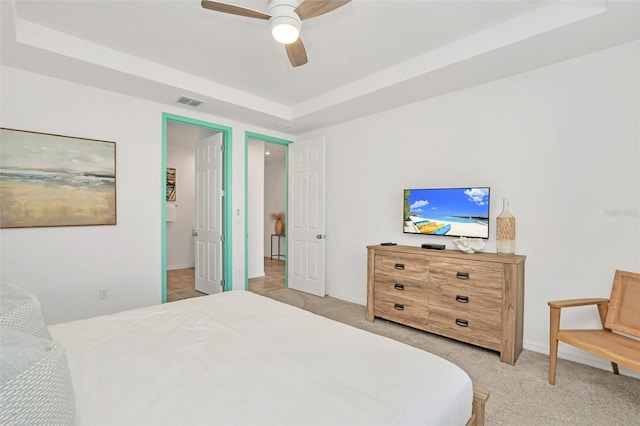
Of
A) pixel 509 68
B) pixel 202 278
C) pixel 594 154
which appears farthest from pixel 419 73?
pixel 202 278

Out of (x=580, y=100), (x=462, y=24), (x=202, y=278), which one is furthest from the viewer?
(x=202, y=278)

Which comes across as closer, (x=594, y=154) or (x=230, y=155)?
(x=594, y=154)

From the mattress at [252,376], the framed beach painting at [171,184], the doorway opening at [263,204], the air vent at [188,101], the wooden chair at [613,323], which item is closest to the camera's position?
the mattress at [252,376]

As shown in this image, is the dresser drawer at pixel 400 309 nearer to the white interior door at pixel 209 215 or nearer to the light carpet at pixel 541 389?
the light carpet at pixel 541 389

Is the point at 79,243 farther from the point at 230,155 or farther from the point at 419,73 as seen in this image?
the point at 419,73

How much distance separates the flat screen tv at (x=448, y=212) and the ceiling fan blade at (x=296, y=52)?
192cm

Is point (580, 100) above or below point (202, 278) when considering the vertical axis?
above

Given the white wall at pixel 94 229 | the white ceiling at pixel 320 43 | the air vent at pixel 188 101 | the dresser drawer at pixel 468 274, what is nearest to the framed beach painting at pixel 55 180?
the white wall at pixel 94 229

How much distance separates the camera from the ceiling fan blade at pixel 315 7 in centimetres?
185

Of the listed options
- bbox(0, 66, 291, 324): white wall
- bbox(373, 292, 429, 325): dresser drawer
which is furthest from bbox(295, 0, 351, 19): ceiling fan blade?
bbox(373, 292, 429, 325): dresser drawer

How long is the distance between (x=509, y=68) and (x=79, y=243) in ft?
14.4

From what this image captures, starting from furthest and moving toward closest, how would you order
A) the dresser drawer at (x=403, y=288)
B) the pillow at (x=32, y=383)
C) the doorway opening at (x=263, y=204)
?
the doorway opening at (x=263, y=204) → the dresser drawer at (x=403, y=288) → the pillow at (x=32, y=383)

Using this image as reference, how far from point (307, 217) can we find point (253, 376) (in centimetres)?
362

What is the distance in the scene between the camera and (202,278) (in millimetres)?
4754
